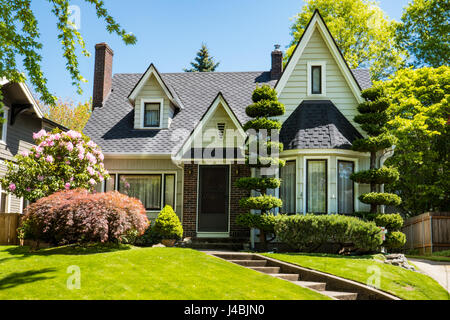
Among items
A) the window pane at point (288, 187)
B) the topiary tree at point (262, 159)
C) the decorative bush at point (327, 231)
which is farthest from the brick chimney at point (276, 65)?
the decorative bush at point (327, 231)

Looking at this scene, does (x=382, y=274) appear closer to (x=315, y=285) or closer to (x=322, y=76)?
(x=315, y=285)

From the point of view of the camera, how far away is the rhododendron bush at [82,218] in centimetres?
1228

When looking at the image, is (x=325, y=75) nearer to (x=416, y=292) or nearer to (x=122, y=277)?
(x=416, y=292)

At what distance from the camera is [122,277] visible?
925 cm

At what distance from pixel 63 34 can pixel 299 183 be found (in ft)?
27.7

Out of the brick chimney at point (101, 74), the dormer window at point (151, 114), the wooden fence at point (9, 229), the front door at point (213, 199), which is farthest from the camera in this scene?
the brick chimney at point (101, 74)

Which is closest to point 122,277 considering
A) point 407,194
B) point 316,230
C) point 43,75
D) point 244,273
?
point 244,273

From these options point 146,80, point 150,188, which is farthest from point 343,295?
point 146,80

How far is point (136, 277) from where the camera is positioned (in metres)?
9.31

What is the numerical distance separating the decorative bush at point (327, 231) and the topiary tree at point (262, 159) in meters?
0.66

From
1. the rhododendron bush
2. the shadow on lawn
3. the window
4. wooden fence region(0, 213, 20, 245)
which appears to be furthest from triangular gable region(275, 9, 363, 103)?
the shadow on lawn

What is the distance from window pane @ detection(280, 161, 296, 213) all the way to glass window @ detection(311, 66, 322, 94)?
3278mm

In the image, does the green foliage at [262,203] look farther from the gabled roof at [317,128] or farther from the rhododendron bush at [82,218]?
the rhododendron bush at [82,218]

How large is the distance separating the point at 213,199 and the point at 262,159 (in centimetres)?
318
